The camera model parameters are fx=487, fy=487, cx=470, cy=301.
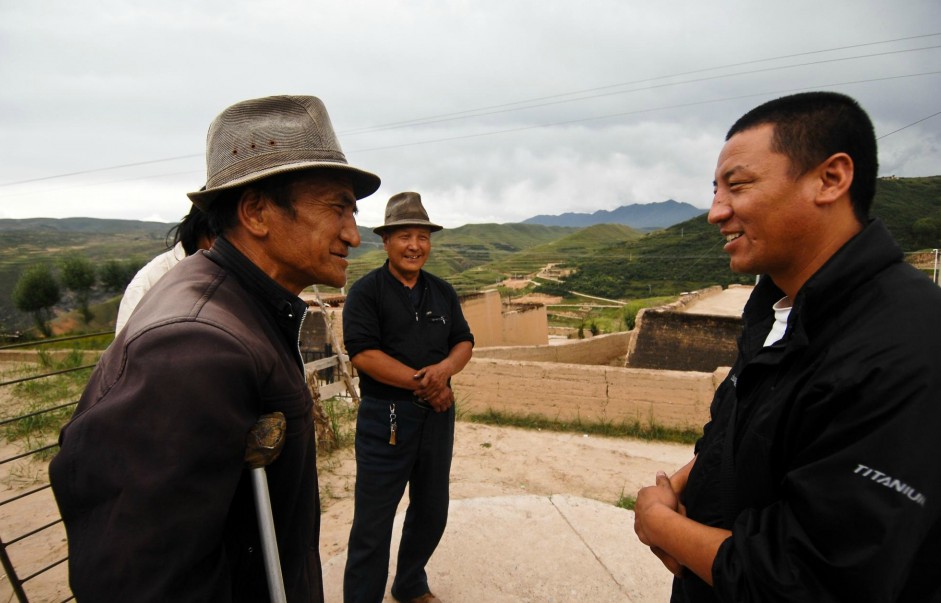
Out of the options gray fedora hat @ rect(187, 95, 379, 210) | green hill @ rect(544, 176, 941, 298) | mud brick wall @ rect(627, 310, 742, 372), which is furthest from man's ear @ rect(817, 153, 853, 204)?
green hill @ rect(544, 176, 941, 298)

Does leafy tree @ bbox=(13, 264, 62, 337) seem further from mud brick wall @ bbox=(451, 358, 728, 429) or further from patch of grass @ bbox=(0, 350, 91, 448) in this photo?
mud brick wall @ bbox=(451, 358, 728, 429)

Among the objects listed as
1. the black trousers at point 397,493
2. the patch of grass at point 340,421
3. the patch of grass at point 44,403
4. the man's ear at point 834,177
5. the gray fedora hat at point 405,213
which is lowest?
the patch of grass at point 340,421

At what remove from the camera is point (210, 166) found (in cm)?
141

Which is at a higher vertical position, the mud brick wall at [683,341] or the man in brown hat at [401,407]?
the man in brown hat at [401,407]

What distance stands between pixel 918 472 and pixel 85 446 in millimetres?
1596

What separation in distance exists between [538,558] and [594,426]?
4799 millimetres

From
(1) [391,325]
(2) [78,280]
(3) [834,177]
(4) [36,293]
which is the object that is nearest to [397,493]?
(1) [391,325]

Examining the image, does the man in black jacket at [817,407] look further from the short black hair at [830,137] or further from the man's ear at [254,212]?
the man's ear at [254,212]

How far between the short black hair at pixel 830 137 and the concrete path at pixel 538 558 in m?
2.66

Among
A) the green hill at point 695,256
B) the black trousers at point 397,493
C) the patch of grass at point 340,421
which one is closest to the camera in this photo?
the black trousers at point 397,493

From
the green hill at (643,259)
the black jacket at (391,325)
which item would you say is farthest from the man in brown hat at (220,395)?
the green hill at (643,259)

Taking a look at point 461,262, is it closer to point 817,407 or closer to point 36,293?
point 36,293

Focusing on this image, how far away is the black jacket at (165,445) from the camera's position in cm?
88

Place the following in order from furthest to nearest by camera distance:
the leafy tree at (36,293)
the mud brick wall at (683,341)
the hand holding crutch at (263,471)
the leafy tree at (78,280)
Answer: the leafy tree at (78,280) → the leafy tree at (36,293) → the mud brick wall at (683,341) → the hand holding crutch at (263,471)
